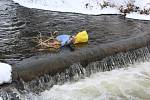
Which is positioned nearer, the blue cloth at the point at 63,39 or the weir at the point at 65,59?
the weir at the point at 65,59

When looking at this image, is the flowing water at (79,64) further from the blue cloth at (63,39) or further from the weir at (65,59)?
the blue cloth at (63,39)

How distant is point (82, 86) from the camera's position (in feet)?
31.7

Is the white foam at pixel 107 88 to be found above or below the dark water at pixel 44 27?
below

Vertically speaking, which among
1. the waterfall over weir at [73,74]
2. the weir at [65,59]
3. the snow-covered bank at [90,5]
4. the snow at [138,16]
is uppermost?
the snow-covered bank at [90,5]

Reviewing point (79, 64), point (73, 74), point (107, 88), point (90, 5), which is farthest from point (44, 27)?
point (90, 5)

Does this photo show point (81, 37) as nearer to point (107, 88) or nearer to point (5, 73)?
point (107, 88)

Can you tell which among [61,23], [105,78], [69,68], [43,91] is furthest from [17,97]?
[61,23]

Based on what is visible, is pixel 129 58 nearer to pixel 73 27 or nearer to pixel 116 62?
pixel 116 62

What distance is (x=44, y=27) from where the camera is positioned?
12844 millimetres

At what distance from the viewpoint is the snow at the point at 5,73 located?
27.4ft

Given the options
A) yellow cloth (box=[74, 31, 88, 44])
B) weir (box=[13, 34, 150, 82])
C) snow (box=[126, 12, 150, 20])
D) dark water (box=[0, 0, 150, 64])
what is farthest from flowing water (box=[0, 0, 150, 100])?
snow (box=[126, 12, 150, 20])

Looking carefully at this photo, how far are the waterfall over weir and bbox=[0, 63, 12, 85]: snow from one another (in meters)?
0.18

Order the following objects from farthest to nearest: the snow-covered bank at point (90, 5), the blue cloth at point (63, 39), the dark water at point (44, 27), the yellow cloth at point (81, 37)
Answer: the snow-covered bank at point (90, 5) < the yellow cloth at point (81, 37) < the blue cloth at point (63, 39) < the dark water at point (44, 27)

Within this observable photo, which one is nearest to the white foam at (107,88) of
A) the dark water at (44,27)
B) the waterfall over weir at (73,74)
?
the waterfall over weir at (73,74)
